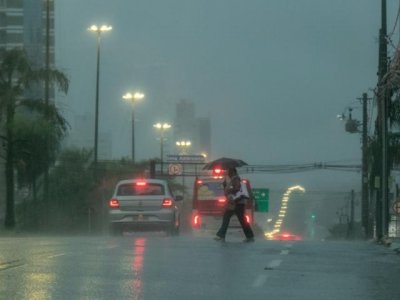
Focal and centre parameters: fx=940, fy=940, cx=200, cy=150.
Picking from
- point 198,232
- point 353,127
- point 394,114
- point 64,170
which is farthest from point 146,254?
point 64,170

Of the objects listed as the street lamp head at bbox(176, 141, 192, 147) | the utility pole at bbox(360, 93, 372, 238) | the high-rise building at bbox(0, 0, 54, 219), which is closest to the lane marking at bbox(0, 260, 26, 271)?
the utility pole at bbox(360, 93, 372, 238)

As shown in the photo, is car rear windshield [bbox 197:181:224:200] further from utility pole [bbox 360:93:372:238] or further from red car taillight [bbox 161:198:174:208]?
utility pole [bbox 360:93:372:238]

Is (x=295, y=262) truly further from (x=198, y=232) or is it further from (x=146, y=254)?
(x=198, y=232)

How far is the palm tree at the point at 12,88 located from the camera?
1582 inches

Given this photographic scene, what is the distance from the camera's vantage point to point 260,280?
12367mm

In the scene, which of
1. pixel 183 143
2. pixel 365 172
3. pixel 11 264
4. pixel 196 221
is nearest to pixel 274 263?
pixel 11 264

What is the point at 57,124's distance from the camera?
1699 inches

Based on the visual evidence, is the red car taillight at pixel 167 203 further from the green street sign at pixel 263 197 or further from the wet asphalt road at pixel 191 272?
the green street sign at pixel 263 197

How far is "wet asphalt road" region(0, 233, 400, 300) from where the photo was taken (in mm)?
11062

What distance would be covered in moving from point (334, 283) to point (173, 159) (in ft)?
169

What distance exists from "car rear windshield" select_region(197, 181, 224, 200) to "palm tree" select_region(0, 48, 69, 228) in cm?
977

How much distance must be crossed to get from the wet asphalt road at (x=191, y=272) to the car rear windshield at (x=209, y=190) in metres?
15.7

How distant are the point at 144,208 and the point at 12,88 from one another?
1634cm

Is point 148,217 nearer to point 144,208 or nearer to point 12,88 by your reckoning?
point 144,208
